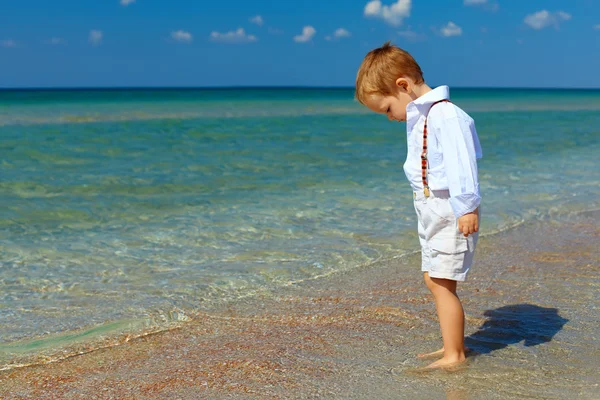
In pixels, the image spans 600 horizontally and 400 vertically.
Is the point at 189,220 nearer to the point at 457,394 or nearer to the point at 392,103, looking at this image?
the point at 392,103

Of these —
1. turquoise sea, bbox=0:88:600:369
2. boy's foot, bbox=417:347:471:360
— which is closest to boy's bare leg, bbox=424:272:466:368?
boy's foot, bbox=417:347:471:360

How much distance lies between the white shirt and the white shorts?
67mm

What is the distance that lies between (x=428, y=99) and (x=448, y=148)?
0.73 ft

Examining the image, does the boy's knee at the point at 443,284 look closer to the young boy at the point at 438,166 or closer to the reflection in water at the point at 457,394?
the young boy at the point at 438,166

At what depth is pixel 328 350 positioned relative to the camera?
322cm

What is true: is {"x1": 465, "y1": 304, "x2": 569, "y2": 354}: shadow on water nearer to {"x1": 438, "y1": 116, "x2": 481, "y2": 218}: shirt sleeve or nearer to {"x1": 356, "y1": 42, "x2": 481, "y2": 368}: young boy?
{"x1": 356, "y1": 42, "x2": 481, "y2": 368}: young boy

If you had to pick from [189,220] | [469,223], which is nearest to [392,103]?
[469,223]

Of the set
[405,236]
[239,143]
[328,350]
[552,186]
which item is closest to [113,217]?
[405,236]

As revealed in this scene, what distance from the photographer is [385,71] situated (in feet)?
9.27

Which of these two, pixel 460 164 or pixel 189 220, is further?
pixel 189 220

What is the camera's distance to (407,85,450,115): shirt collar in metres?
2.77

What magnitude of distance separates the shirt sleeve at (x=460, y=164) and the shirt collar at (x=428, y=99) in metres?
0.11

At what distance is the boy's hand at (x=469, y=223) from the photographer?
106 inches

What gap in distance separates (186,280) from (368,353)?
5.56 feet
